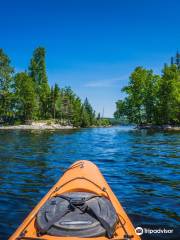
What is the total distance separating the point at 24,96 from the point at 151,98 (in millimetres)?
32999

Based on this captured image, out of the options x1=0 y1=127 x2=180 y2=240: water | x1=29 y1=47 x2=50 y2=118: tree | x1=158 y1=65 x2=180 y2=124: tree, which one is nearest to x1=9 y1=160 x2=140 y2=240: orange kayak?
x1=0 y1=127 x2=180 y2=240: water

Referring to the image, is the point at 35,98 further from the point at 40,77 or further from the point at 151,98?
the point at 151,98

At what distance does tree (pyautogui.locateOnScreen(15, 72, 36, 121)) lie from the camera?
8494 cm

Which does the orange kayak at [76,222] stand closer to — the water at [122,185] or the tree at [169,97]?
the water at [122,185]

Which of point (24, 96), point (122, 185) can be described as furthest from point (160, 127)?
point (122, 185)

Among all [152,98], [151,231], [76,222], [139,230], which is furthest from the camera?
[152,98]

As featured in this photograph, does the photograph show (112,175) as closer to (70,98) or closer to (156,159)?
(156,159)

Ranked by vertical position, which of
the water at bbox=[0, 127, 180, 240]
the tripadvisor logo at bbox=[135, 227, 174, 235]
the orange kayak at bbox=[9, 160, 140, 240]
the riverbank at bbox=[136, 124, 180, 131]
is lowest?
the water at bbox=[0, 127, 180, 240]

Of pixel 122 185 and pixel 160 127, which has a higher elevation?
pixel 160 127

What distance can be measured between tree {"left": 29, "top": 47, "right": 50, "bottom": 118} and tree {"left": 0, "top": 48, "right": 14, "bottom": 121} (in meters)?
16.0

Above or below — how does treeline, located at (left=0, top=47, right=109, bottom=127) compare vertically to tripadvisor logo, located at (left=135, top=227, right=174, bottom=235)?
above

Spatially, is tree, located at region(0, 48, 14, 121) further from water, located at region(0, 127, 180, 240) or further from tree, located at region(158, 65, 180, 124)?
water, located at region(0, 127, 180, 240)

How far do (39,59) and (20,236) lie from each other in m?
97.5

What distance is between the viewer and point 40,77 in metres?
99.2
